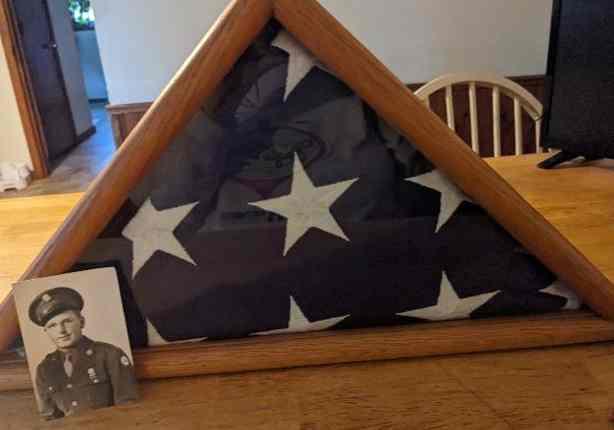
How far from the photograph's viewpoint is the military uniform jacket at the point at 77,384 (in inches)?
18.2

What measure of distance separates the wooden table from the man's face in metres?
0.06

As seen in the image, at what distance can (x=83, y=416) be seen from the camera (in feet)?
1.51

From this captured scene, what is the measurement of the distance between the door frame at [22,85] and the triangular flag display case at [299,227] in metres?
3.93

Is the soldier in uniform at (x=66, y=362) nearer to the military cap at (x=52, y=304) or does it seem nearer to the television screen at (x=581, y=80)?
the military cap at (x=52, y=304)

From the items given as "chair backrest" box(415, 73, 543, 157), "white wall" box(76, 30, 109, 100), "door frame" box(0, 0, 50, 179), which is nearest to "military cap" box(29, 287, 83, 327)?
"chair backrest" box(415, 73, 543, 157)

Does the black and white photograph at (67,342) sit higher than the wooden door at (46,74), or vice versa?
the wooden door at (46,74)

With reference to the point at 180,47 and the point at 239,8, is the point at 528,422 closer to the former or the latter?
the point at 239,8

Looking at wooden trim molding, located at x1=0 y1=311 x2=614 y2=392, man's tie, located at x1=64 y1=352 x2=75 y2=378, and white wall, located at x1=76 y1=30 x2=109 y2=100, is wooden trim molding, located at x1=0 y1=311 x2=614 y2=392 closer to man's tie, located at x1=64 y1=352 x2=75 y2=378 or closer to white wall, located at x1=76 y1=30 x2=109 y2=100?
man's tie, located at x1=64 y1=352 x2=75 y2=378

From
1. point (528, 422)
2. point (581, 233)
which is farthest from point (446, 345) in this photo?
point (581, 233)

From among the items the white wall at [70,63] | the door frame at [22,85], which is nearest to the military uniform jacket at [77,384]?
the door frame at [22,85]

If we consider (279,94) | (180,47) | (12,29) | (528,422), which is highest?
(12,29)

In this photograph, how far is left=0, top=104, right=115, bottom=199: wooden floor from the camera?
12.6 ft

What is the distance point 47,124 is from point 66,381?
4562 millimetres

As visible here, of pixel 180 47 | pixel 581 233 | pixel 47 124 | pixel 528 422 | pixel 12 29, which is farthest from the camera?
pixel 47 124
